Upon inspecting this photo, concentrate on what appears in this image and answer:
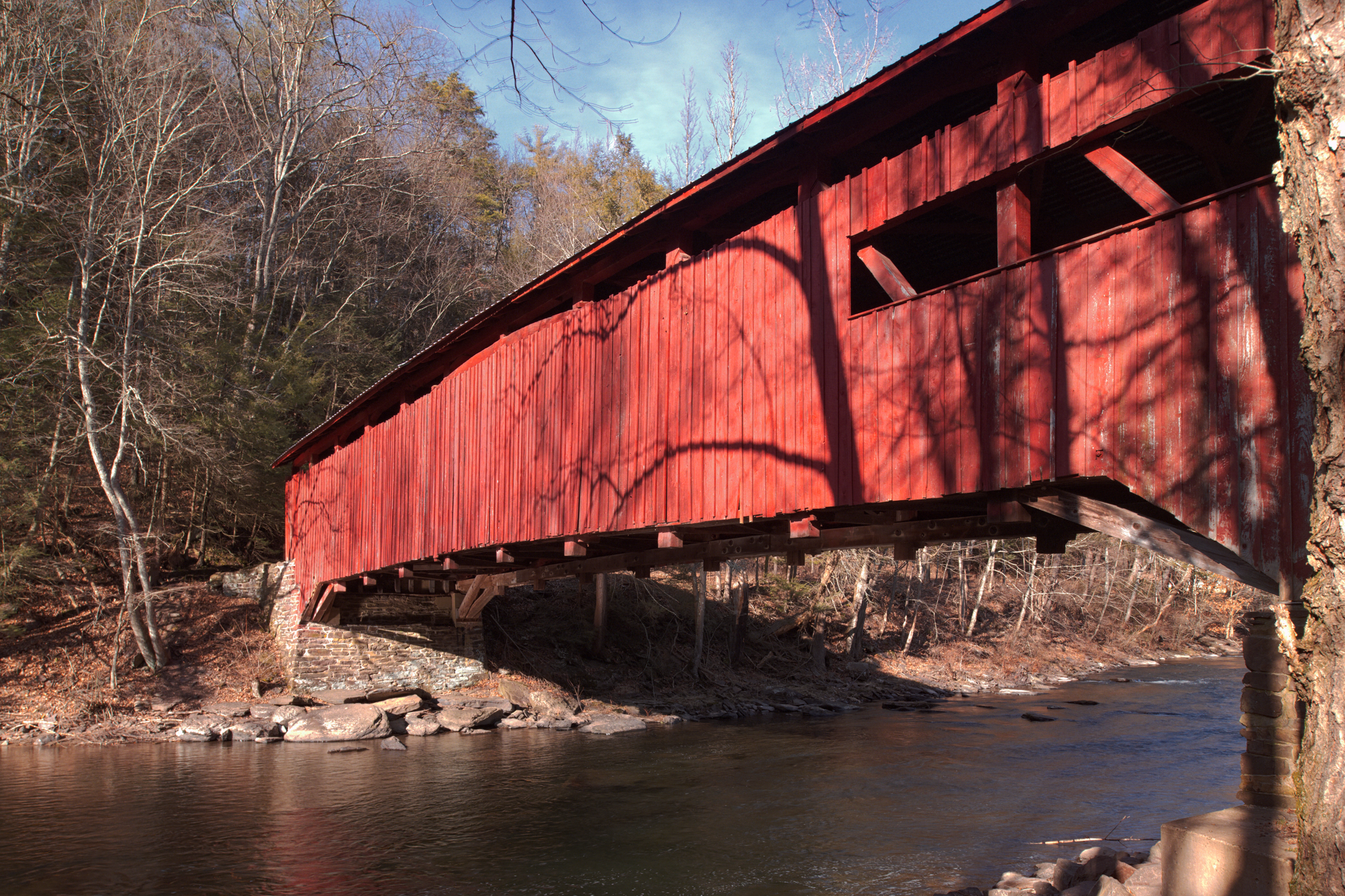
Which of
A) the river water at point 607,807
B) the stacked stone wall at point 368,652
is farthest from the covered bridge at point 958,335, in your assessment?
the stacked stone wall at point 368,652

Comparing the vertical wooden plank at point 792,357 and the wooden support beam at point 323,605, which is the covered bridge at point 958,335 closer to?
the vertical wooden plank at point 792,357

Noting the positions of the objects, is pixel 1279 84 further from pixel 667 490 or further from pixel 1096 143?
pixel 667 490

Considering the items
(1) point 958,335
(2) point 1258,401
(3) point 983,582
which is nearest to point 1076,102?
(1) point 958,335

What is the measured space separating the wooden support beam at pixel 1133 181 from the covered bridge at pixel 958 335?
0.07ft

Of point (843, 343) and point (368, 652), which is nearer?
point (843, 343)

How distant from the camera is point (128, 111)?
14.5 metres

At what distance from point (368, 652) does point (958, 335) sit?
481 inches

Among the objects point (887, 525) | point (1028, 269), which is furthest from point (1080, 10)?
point (887, 525)

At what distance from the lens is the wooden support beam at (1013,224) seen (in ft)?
16.1

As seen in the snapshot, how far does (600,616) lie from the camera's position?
1593 cm

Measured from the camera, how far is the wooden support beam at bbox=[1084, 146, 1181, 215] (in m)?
4.16

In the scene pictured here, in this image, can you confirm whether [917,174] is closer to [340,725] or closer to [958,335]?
[958,335]

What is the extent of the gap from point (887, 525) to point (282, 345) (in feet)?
49.3

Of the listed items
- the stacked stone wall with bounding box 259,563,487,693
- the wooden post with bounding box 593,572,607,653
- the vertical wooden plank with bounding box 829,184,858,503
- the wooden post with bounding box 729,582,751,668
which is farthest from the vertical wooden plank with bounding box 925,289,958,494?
the wooden post with bounding box 729,582,751,668
